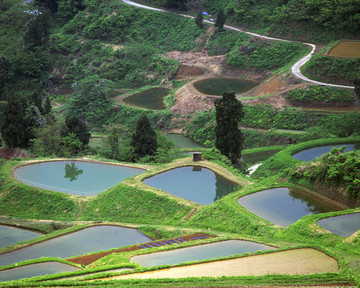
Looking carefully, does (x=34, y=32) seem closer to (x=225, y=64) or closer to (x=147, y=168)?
(x=225, y=64)

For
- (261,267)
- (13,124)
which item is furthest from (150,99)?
(261,267)

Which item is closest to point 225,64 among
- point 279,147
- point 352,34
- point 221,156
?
point 352,34

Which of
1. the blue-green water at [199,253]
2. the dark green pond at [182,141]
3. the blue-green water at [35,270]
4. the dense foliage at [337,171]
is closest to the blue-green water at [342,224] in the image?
the dense foliage at [337,171]

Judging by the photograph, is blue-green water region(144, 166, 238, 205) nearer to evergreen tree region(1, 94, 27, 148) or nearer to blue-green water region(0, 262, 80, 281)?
blue-green water region(0, 262, 80, 281)

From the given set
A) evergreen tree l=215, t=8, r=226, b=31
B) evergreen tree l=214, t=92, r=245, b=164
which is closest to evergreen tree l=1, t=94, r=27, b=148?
evergreen tree l=214, t=92, r=245, b=164

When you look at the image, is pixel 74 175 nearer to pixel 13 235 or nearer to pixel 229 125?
pixel 13 235

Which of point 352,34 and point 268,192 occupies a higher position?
point 352,34

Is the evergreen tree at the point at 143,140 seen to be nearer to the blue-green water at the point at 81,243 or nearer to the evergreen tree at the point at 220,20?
the blue-green water at the point at 81,243
